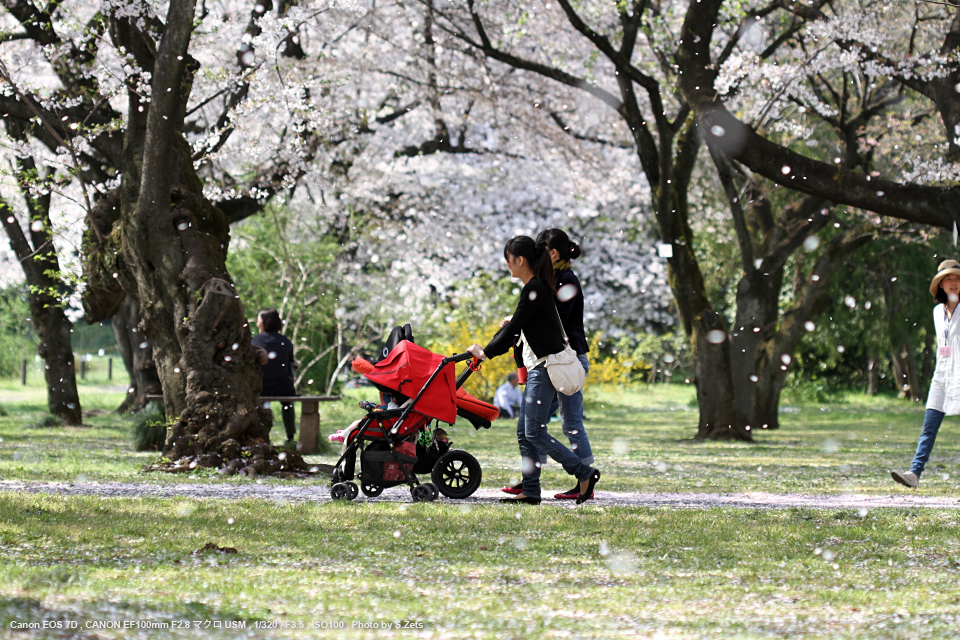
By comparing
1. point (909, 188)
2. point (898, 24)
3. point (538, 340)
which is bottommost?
point (538, 340)

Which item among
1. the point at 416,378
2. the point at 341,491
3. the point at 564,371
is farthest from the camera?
the point at 341,491

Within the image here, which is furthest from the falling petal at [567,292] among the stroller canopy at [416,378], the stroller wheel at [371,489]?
the stroller wheel at [371,489]

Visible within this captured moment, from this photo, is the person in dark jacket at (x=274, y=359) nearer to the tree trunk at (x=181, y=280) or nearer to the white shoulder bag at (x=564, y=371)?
the tree trunk at (x=181, y=280)

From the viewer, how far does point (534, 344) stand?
22.7 feet

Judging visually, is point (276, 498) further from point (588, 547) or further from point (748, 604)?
point (748, 604)

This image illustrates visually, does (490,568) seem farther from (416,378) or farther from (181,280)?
(181,280)

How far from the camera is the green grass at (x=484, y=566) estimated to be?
3.60 meters

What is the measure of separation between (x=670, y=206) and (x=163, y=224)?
27.1 feet

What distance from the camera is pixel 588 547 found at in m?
5.30

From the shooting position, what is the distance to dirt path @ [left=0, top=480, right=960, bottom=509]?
732cm

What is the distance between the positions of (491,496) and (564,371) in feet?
4.50

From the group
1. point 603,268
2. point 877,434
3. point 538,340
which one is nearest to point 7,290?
point 603,268

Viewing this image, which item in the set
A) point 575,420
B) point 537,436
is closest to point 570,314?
point 575,420

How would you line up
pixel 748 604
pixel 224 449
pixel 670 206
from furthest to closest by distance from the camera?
pixel 670 206 → pixel 224 449 → pixel 748 604
